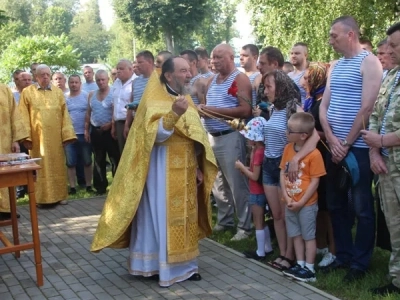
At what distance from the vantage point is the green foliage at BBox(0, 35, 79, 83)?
22.2 meters

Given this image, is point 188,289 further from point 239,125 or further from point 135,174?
point 239,125

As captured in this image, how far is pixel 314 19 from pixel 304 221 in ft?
32.1

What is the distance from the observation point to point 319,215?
5566 millimetres

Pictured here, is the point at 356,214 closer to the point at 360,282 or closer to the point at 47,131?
the point at 360,282

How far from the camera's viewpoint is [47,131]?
8492 mm

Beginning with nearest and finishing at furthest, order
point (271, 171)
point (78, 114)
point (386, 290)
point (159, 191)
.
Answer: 1. point (386, 290)
2. point (159, 191)
3. point (271, 171)
4. point (78, 114)

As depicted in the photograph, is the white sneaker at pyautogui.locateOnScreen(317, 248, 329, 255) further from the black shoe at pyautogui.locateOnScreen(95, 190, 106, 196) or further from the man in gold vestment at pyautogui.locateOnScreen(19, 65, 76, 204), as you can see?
the black shoe at pyautogui.locateOnScreen(95, 190, 106, 196)

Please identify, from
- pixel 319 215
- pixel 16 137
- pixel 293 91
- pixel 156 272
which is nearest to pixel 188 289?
pixel 156 272

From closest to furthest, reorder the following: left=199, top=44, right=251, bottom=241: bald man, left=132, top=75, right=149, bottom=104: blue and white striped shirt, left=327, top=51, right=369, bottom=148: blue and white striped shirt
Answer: left=327, top=51, right=369, bottom=148: blue and white striped shirt < left=199, top=44, right=251, bottom=241: bald man < left=132, top=75, right=149, bottom=104: blue and white striped shirt

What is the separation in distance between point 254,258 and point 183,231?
1039 millimetres

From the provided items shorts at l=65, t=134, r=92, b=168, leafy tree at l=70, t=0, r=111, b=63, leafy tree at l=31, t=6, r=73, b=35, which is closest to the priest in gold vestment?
shorts at l=65, t=134, r=92, b=168

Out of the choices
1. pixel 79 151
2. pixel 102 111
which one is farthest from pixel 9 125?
pixel 79 151

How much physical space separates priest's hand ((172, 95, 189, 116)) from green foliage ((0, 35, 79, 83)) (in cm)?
1787

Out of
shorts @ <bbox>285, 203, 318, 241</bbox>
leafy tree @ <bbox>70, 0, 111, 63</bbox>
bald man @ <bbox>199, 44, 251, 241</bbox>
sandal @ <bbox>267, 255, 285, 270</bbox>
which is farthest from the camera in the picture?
leafy tree @ <bbox>70, 0, 111, 63</bbox>
